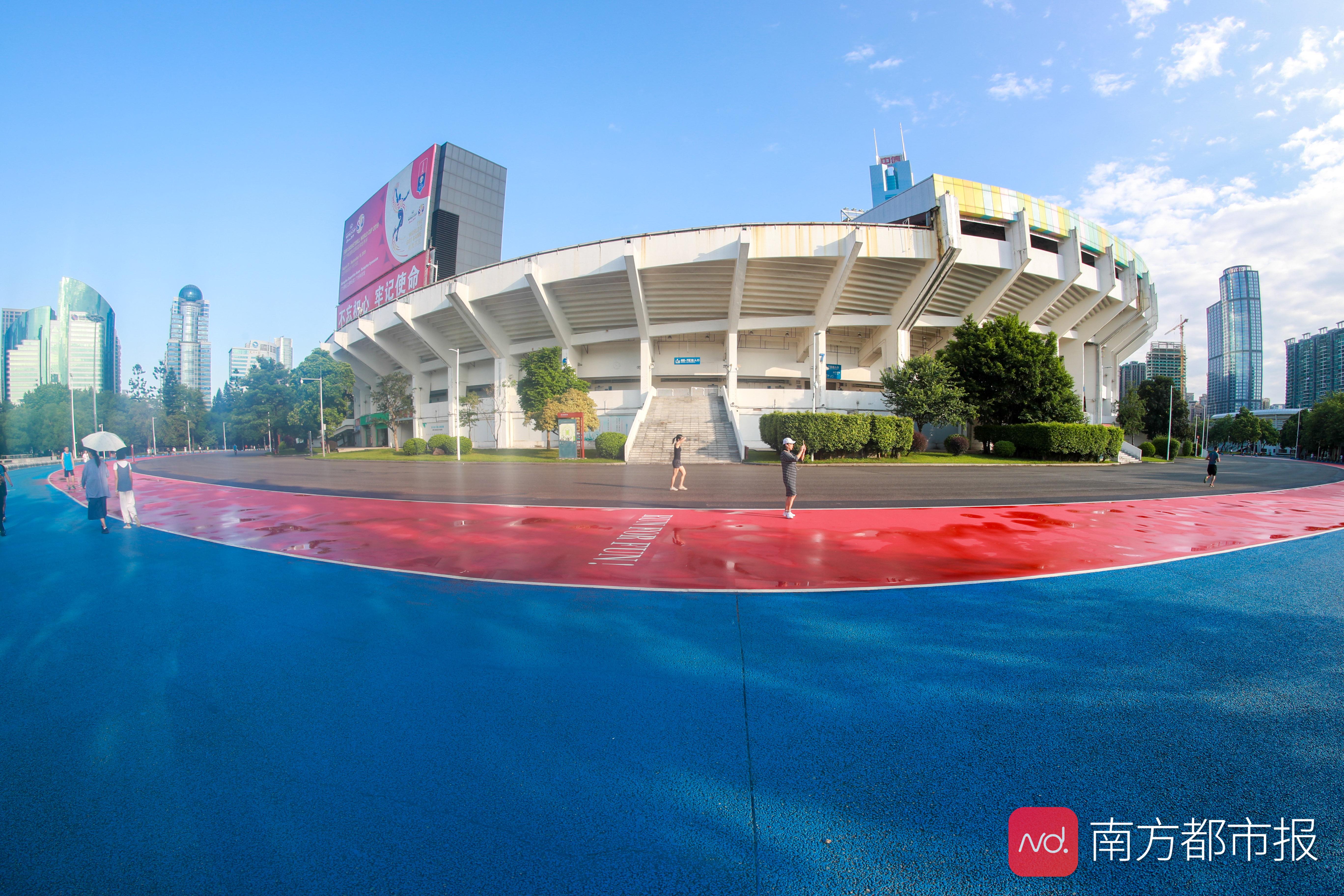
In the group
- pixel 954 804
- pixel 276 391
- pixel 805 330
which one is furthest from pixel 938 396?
pixel 276 391

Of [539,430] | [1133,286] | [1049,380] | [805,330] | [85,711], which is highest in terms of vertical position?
[1133,286]

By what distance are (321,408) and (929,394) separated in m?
49.1

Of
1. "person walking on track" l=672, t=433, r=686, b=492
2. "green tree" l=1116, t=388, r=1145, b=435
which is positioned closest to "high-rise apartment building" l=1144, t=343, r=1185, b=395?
"green tree" l=1116, t=388, r=1145, b=435

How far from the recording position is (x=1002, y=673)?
3.46m

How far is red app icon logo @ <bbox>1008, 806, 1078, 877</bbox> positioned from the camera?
198 cm

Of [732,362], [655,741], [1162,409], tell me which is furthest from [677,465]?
[1162,409]

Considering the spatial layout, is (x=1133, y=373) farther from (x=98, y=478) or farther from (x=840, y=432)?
(x=98, y=478)

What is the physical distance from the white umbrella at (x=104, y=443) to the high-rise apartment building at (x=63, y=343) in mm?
15902

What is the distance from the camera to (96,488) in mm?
9609

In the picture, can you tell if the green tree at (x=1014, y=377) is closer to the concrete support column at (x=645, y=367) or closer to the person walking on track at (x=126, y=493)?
the concrete support column at (x=645, y=367)

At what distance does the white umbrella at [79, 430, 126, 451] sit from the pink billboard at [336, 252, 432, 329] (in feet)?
109

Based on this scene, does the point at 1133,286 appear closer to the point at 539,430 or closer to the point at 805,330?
the point at 805,330

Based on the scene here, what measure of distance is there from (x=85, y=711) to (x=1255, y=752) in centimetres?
665

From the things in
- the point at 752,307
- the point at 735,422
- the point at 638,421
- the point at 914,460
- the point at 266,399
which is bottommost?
the point at 914,460
